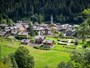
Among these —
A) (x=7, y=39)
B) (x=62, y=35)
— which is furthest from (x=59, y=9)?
(x=7, y=39)

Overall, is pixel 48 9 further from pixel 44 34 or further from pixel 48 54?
pixel 48 54

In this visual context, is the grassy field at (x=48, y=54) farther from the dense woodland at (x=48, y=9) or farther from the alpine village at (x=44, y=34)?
the dense woodland at (x=48, y=9)

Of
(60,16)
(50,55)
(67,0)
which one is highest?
(67,0)

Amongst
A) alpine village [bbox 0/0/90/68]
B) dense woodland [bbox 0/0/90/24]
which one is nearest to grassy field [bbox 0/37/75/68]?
alpine village [bbox 0/0/90/68]

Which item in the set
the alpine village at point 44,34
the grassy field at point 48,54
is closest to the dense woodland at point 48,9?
the alpine village at point 44,34

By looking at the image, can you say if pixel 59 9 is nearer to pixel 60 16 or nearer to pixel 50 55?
pixel 60 16

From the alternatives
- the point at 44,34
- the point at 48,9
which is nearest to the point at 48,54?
the point at 44,34

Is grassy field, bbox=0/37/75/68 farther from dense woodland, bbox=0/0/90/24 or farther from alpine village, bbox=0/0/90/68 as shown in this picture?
dense woodland, bbox=0/0/90/24
